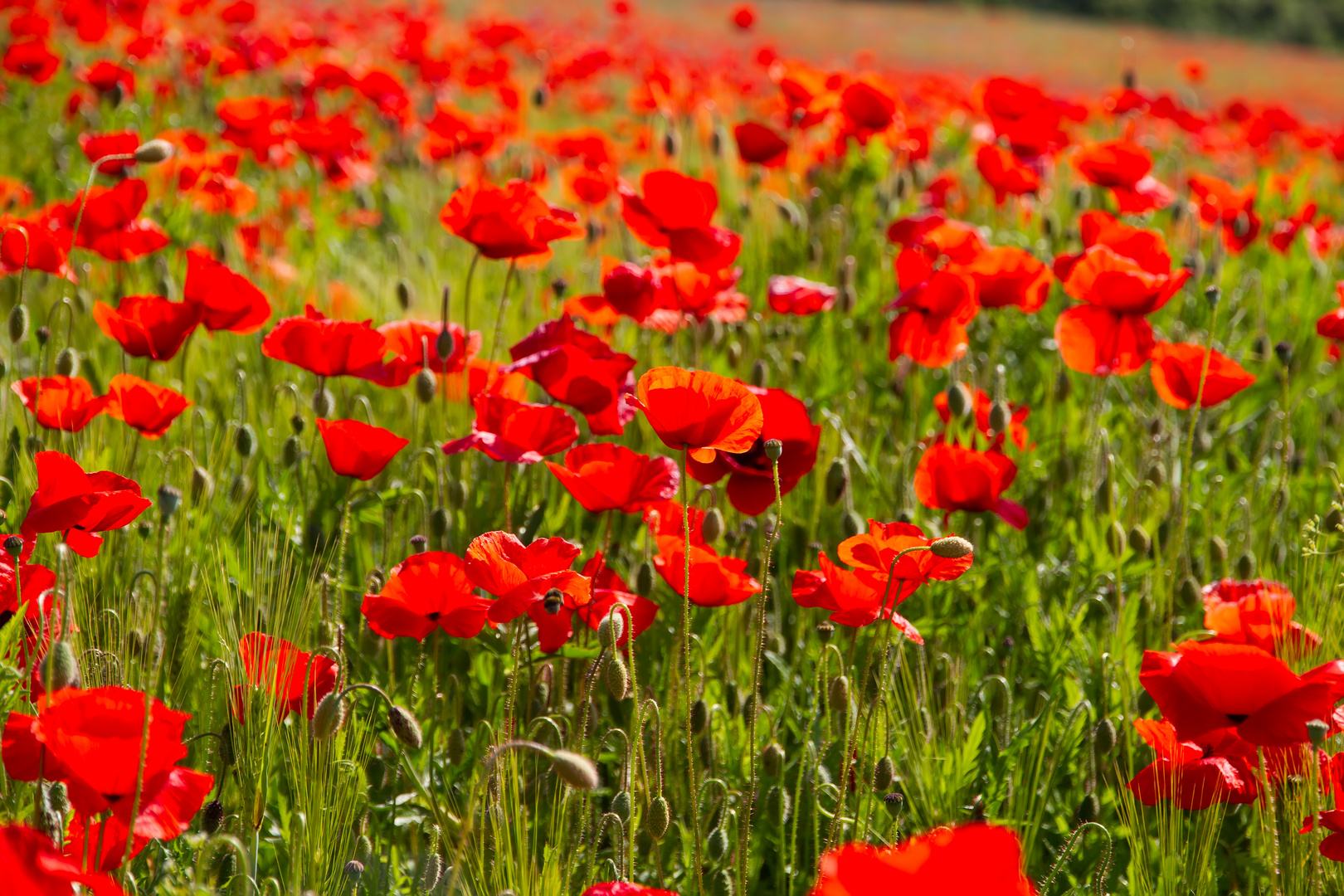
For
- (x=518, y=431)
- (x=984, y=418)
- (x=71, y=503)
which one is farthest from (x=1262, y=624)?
(x=71, y=503)

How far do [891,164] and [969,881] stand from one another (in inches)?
152

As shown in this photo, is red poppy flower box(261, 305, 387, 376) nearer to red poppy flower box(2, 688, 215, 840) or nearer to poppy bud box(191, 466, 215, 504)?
poppy bud box(191, 466, 215, 504)

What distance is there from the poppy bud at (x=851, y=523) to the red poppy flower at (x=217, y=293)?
1.03 metres

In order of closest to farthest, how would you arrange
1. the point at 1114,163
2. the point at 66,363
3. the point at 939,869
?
the point at 939,869, the point at 66,363, the point at 1114,163

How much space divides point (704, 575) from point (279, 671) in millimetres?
521

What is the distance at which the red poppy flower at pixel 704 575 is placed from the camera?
60.6 inches

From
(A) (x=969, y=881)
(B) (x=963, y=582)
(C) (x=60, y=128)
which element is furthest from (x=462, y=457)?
(C) (x=60, y=128)

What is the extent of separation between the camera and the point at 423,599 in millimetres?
1408

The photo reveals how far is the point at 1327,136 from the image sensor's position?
5609mm

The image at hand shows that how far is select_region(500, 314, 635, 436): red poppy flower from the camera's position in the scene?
1.80 meters

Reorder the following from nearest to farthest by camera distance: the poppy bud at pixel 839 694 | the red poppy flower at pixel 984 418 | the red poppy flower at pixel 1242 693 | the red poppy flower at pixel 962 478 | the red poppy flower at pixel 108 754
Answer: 1. the red poppy flower at pixel 108 754
2. the red poppy flower at pixel 1242 693
3. the poppy bud at pixel 839 694
4. the red poppy flower at pixel 962 478
5. the red poppy flower at pixel 984 418

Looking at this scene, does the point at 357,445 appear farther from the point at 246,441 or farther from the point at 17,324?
the point at 17,324

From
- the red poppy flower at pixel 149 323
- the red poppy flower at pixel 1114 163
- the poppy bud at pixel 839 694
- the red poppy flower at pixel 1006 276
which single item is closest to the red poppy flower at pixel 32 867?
the poppy bud at pixel 839 694

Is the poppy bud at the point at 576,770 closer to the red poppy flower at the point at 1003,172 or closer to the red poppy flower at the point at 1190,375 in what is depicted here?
the red poppy flower at the point at 1190,375
